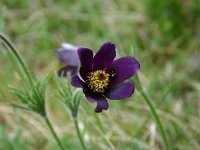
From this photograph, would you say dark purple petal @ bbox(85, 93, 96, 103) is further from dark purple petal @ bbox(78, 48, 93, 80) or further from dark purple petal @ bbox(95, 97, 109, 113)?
dark purple petal @ bbox(78, 48, 93, 80)

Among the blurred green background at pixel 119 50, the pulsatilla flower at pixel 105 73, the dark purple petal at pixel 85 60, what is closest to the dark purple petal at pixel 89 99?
the pulsatilla flower at pixel 105 73

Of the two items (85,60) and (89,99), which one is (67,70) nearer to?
(85,60)

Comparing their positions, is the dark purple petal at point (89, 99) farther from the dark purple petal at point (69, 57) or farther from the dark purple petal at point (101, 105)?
the dark purple petal at point (69, 57)

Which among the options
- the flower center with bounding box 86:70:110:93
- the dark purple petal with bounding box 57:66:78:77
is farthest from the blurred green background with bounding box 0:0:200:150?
the flower center with bounding box 86:70:110:93

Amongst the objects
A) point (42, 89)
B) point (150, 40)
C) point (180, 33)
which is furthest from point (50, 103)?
point (42, 89)

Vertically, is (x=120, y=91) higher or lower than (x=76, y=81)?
lower

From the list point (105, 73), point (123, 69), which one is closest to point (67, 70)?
point (105, 73)

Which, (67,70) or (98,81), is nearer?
(98,81)
